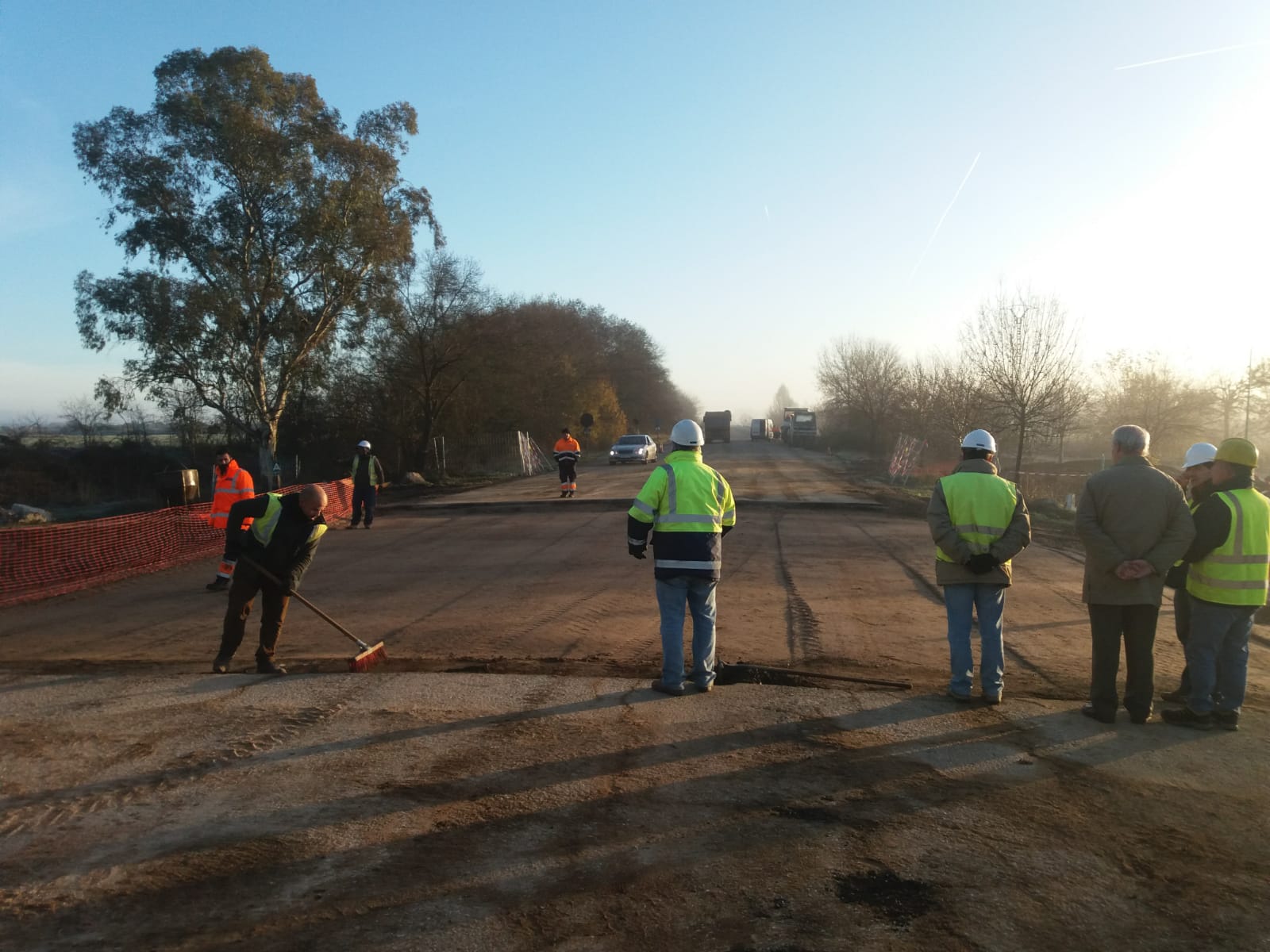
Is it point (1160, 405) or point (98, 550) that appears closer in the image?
point (98, 550)

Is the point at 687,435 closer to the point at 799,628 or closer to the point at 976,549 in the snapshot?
the point at 976,549

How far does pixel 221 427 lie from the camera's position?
37.5 metres

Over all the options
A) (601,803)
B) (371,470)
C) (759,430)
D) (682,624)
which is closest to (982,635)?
(682,624)

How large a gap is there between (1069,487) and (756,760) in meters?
27.8

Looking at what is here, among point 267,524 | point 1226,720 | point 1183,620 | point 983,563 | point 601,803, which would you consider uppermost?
point 267,524

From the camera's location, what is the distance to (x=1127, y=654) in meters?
6.03

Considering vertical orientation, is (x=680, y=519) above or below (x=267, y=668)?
above

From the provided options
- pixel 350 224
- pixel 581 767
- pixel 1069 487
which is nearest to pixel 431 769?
pixel 581 767

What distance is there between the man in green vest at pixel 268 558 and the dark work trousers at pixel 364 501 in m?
11.1

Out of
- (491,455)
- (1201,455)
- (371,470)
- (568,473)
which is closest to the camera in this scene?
(1201,455)

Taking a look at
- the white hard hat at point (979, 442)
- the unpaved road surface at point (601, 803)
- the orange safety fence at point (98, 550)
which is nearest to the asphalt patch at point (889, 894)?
the unpaved road surface at point (601, 803)

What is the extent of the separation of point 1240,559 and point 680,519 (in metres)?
3.63

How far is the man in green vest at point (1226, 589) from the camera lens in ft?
19.4

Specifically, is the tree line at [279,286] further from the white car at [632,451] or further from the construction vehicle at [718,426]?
the construction vehicle at [718,426]
